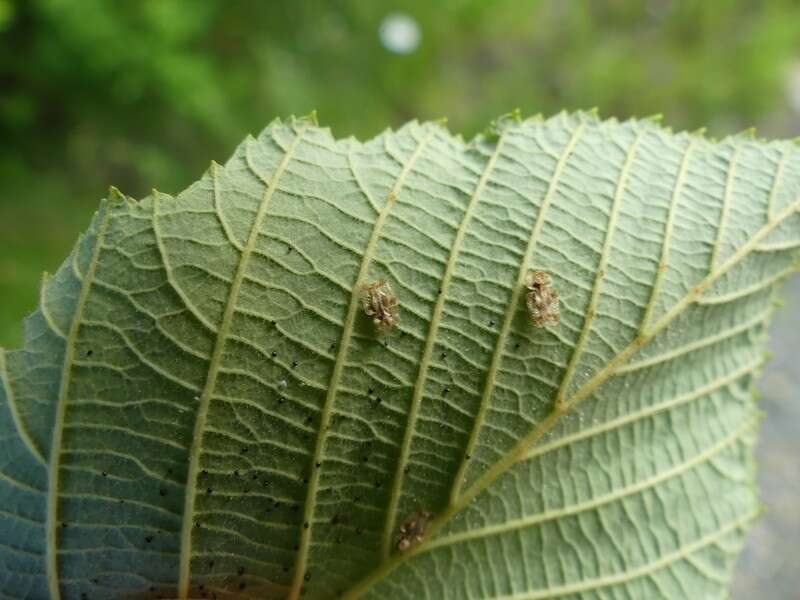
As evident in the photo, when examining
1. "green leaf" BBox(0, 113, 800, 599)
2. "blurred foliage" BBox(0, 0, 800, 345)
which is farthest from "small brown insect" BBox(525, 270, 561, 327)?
"blurred foliage" BBox(0, 0, 800, 345)

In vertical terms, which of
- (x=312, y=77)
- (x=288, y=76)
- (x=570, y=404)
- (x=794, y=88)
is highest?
(x=794, y=88)

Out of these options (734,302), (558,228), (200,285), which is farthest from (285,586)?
(734,302)

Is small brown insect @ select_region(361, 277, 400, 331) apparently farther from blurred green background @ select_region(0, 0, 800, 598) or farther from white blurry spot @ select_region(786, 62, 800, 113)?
white blurry spot @ select_region(786, 62, 800, 113)

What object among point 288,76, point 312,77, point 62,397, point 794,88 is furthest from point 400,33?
point 62,397

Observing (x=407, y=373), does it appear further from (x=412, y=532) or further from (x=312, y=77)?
(x=312, y=77)

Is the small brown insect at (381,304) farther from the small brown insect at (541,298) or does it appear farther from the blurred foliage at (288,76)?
the blurred foliage at (288,76)
